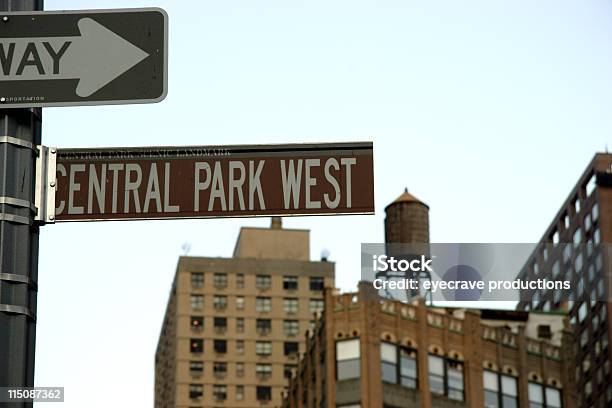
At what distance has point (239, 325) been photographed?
15750 cm

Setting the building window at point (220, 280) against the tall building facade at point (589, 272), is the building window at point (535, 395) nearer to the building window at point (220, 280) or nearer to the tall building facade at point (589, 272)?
the tall building facade at point (589, 272)

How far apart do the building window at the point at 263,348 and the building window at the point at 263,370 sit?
1443 mm

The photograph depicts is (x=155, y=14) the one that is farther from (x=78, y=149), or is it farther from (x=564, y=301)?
(x=564, y=301)

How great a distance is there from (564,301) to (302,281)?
3415 centimetres

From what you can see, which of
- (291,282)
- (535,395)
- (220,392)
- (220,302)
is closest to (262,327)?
(220,302)

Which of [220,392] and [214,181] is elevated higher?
[214,181]

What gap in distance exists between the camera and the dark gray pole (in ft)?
22.1

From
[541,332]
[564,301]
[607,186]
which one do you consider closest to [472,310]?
[541,332]

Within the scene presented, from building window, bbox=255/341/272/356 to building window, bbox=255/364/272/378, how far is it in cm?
Result: 144

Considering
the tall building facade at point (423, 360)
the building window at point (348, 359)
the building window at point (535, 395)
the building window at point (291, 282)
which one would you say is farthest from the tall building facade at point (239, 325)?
the building window at point (348, 359)

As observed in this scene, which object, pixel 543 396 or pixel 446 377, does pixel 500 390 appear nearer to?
pixel 543 396

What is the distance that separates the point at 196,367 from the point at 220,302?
9.12 metres

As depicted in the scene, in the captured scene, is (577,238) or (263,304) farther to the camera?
(577,238)

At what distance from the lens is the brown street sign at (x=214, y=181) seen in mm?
7270
